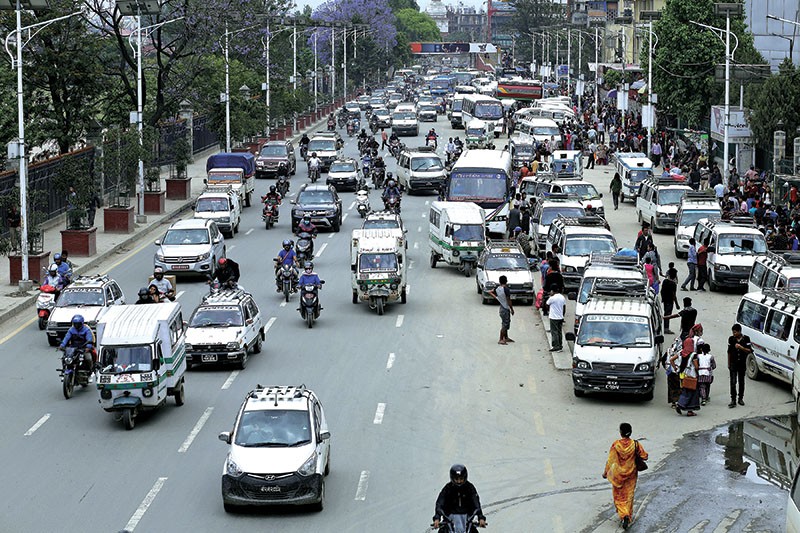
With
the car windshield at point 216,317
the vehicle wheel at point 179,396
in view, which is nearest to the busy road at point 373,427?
the vehicle wheel at point 179,396

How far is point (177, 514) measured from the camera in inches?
789

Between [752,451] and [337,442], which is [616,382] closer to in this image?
[752,451]

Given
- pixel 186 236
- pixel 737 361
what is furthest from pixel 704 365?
pixel 186 236

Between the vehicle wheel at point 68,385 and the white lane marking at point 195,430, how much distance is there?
2.99 m

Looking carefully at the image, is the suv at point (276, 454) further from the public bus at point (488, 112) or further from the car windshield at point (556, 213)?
the public bus at point (488, 112)

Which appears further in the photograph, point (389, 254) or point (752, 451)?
point (389, 254)

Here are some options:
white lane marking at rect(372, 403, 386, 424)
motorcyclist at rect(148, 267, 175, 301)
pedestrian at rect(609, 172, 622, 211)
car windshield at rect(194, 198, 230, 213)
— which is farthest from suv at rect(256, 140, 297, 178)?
white lane marking at rect(372, 403, 386, 424)

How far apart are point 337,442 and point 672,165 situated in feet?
162

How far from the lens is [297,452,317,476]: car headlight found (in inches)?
778

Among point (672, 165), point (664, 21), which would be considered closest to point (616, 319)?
point (672, 165)

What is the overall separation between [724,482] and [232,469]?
7619mm

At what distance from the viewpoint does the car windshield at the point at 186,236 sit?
4109 cm

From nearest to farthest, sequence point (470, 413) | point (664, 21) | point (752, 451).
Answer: point (752, 451) < point (470, 413) < point (664, 21)

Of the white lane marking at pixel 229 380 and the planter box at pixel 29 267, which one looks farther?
the planter box at pixel 29 267
